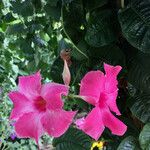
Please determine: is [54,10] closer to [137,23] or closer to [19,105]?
[137,23]

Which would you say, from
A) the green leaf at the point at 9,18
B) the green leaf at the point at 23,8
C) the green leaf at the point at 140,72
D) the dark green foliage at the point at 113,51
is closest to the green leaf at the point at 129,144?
the dark green foliage at the point at 113,51

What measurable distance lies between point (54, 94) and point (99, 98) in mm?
66

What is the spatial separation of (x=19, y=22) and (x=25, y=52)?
107 millimetres

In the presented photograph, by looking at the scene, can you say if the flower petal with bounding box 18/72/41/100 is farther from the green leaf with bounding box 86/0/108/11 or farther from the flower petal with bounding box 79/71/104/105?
the green leaf with bounding box 86/0/108/11

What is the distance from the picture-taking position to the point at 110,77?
0.57m

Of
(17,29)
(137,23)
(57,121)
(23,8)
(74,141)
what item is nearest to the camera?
(57,121)

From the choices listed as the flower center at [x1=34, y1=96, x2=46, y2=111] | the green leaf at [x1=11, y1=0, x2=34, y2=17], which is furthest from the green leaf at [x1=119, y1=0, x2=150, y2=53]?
the green leaf at [x1=11, y1=0, x2=34, y2=17]

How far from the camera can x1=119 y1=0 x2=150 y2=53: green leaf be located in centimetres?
74

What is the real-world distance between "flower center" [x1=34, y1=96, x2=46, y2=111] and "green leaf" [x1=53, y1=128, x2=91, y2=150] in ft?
0.97

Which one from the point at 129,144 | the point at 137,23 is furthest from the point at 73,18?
the point at 129,144

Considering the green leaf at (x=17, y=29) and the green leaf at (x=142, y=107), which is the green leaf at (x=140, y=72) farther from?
the green leaf at (x=17, y=29)

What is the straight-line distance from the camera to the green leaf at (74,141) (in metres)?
0.86

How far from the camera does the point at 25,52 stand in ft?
4.05

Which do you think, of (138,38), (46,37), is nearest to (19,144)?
(46,37)
